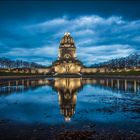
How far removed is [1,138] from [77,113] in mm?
6725

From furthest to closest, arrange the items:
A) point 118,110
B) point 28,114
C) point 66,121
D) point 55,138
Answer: point 118,110 → point 28,114 → point 66,121 → point 55,138

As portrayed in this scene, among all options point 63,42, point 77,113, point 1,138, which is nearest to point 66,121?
point 77,113

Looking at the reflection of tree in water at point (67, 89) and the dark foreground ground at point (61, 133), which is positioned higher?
the reflection of tree in water at point (67, 89)

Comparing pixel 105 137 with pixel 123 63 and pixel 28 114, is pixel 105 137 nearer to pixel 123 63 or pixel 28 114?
pixel 28 114

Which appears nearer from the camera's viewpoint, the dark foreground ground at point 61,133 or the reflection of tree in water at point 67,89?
the dark foreground ground at point 61,133

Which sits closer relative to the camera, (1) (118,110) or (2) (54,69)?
(1) (118,110)

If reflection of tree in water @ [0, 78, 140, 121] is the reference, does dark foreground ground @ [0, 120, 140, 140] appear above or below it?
below

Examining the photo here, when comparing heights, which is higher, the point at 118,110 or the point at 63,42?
the point at 63,42

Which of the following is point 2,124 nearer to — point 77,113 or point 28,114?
point 28,114

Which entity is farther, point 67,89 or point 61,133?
point 67,89

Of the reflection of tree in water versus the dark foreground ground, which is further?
the reflection of tree in water

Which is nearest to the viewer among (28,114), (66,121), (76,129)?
(76,129)

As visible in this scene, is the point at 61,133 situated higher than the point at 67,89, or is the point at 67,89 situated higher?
the point at 67,89

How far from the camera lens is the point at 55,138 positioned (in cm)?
1061
